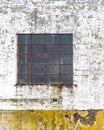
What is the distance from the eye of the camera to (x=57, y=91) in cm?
1582

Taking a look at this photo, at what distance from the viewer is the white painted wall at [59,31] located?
15766mm

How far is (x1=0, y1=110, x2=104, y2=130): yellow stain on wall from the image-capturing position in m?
15.6

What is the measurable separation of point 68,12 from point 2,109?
3563mm

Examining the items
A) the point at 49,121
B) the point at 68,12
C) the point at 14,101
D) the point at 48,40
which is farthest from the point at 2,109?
the point at 68,12

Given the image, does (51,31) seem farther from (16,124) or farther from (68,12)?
(16,124)

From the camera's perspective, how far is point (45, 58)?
16.0 meters

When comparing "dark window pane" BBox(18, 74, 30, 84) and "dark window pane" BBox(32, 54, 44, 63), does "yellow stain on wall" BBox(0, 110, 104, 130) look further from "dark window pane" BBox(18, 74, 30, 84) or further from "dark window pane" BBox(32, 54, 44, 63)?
"dark window pane" BBox(32, 54, 44, 63)

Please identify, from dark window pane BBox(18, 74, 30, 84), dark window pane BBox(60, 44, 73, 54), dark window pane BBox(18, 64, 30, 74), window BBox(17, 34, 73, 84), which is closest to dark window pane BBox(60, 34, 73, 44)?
window BBox(17, 34, 73, 84)

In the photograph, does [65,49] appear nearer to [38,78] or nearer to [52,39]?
[52,39]

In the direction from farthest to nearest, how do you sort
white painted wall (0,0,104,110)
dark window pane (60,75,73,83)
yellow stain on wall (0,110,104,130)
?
1. dark window pane (60,75,73,83)
2. white painted wall (0,0,104,110)
3. yellow stain on wall (0,110,104,130)

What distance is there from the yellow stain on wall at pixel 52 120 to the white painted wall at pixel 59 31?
0.21 meters

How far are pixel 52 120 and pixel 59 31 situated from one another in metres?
2.71

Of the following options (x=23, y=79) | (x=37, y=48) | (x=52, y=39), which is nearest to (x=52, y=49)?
(x=52, y=39)

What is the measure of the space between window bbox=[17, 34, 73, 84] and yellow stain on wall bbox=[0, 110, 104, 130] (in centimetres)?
100
